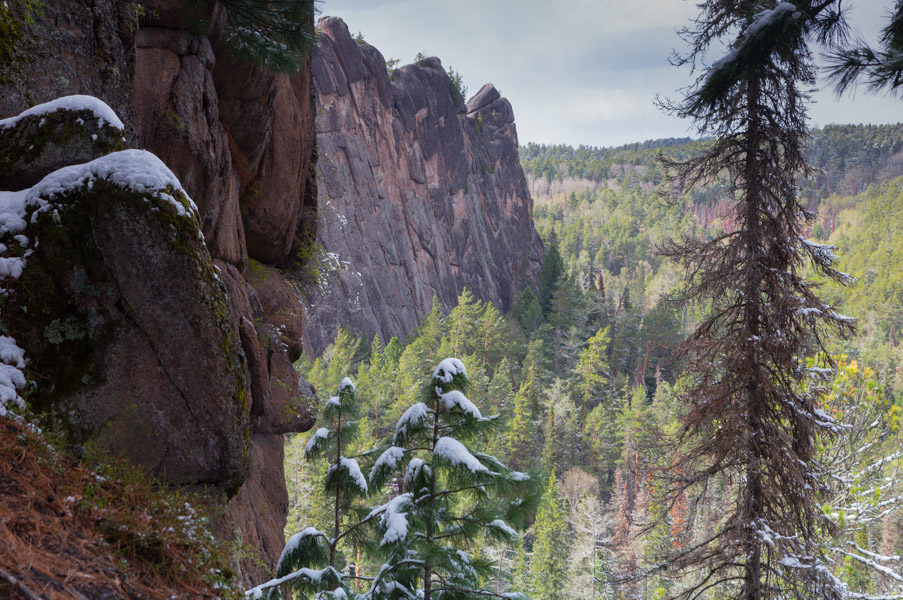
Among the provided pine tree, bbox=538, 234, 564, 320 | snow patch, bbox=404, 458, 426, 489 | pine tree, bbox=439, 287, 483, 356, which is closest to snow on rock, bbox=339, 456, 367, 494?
snow patch, bbox=404, 458, 426, 489

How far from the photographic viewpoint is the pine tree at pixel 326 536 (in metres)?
4.87

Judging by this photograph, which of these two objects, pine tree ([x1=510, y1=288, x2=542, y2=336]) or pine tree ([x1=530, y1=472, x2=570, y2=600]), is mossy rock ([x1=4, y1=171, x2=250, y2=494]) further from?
pine tree ([x1=510, y1=288, x2=542, y2=336])

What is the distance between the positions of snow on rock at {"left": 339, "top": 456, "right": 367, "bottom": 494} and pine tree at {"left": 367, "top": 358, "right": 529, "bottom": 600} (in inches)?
19.6

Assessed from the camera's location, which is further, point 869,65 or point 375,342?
point 375,342

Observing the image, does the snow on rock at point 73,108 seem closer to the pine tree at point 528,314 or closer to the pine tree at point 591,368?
the pine tree at point 591,368

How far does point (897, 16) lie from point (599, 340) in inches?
1578

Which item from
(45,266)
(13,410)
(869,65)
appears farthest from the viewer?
(869,65)

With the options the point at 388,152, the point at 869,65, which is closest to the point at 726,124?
the point at 869,65

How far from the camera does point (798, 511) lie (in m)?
7.29

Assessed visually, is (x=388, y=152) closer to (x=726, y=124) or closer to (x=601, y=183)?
(x=726, y=124)

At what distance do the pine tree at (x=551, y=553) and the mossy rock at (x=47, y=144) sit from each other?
27.3m

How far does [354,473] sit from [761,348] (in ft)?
18.2

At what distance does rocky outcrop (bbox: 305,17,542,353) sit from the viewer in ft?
140

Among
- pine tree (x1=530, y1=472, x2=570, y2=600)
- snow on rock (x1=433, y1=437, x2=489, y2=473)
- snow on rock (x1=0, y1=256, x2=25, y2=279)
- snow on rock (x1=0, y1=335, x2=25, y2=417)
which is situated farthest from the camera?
pine tree (x1=530, y1=472, x2=570, y2=600)
